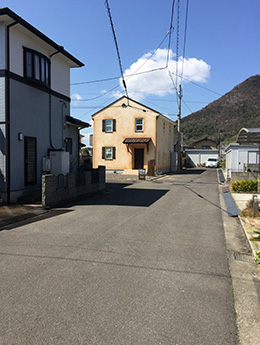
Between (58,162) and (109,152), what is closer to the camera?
(58,162)

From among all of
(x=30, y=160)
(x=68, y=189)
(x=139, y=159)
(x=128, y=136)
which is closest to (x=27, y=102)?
(x=30, y=160)

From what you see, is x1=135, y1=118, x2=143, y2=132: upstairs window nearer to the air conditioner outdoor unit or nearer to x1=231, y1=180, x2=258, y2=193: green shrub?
x1=231, y1=180, x2=258, y2=193: green shrub

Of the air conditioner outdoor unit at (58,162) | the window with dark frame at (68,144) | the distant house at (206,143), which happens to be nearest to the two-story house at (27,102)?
the air conditioner outdoor unit at (58,162)

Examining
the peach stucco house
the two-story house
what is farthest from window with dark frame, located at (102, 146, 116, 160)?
the two-story house

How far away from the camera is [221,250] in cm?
593

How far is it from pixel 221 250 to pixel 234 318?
8.69 ft

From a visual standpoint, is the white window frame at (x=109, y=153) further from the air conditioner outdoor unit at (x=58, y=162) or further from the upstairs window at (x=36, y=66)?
the upstairs window at (x=36, y=66)

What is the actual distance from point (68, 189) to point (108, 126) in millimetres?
18865

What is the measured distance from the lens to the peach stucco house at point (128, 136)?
2841 centimetres

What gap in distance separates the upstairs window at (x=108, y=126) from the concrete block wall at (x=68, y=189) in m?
14.5

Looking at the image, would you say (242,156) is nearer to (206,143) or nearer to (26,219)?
(26,219)

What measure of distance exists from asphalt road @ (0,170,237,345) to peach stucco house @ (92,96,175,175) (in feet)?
69.0

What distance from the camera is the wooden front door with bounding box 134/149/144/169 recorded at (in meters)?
29.4

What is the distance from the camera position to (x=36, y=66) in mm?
11914
